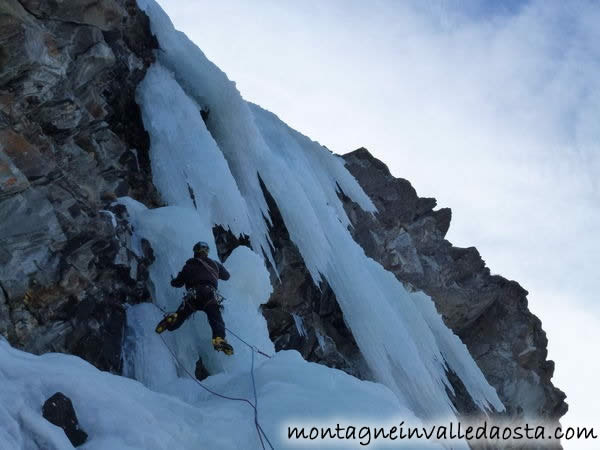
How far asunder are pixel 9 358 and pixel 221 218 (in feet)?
15.7

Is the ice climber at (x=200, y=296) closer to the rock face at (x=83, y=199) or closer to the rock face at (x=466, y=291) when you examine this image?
the rock face at (x=83, y=199)

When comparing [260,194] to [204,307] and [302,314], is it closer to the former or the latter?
[302,314]

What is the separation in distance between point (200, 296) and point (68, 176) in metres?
2.01

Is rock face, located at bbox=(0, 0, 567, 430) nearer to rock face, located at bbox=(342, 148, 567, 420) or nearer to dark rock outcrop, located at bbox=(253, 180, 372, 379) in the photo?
dark rock outcrop, located at bbox=(253, 180, 372, 379)

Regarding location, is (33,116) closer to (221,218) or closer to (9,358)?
(221,218)

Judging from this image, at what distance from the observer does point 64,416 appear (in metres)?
4.23

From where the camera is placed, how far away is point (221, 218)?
9.11m

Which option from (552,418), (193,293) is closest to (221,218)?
(193,293)

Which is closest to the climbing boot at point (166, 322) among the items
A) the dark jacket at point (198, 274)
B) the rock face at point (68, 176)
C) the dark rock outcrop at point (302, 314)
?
the dark jacket at point (198, 274)

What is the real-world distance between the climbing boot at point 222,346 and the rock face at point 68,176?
38.4 inches

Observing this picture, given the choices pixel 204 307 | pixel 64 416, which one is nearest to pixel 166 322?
pixel 204 307

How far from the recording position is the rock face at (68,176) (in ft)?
21.6

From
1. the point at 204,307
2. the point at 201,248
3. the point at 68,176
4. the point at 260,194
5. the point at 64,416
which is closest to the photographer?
the point at 64,416

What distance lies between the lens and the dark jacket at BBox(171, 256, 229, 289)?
280 inches
